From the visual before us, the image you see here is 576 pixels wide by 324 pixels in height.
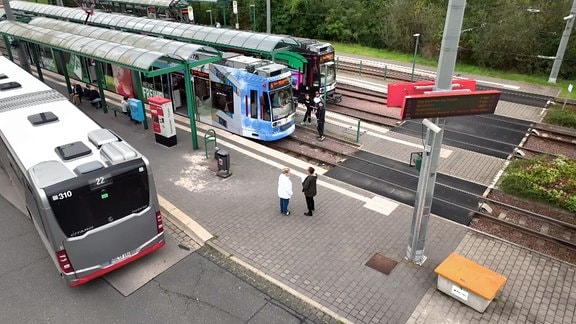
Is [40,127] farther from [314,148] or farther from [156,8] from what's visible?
[156,8]

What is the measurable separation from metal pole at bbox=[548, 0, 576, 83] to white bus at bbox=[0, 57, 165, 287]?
960 inches

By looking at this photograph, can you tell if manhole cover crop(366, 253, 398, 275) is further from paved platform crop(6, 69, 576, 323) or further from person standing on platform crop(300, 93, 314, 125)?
person standing on platform crop(300, 93, 314, 125)

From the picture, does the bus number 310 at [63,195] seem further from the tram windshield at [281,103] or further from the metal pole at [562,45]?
the metal pole at [562,45]

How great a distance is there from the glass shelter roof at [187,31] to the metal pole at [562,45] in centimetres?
1589

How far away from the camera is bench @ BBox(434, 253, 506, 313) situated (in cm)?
779

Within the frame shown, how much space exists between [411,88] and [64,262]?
24.1 ft

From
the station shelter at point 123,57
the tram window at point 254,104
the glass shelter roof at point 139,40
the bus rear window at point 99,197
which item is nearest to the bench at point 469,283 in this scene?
the bus rear window at point 99,197

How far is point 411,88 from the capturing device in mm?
7906

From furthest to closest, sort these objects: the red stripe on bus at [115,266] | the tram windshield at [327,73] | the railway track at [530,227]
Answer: the tram windshield at [327,73] < the railway track at [530,227] < the red stripe on bus at [115,266]

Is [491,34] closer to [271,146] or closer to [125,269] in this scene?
[271,146]

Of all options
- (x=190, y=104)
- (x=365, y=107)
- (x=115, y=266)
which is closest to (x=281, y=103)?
(x=190, y=104)

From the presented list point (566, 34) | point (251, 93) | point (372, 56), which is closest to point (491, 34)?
point (566, 34)

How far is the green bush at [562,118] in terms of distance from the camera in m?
18.2

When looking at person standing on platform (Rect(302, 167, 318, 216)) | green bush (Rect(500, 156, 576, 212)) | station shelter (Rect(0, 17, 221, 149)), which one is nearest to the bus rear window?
person standing on platform (Rect(302, 167, 318, 216))
